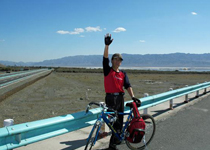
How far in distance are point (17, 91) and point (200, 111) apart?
11.9 m

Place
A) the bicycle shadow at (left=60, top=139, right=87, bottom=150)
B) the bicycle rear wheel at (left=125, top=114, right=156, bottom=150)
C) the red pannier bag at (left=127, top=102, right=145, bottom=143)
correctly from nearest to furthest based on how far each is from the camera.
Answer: the red pannier bag at (left=127, top=102, right=145, bottom=143), the bicycle shadow at (left=60, top=139, right=87, bottom=150), the bicycle rear wheel at (left=125, top=114, right=156, bottom=150)

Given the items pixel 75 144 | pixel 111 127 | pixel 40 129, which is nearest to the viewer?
pixel 40 129

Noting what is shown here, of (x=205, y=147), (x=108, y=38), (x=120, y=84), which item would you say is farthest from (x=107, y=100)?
(x=205, y=147)

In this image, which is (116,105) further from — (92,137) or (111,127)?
(92,137)

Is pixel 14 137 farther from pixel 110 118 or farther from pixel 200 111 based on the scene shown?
pixel 200 111

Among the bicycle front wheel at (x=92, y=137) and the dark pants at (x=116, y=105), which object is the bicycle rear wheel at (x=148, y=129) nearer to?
the dark pants at (x=116, y=105)

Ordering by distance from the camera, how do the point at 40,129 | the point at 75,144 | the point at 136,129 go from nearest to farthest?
the point at 40,129 < the point at 136,129 < the point at 75,144

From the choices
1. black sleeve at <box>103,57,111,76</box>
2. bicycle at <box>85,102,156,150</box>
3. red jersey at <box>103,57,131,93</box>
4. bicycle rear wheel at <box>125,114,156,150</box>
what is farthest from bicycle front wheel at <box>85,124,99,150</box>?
bicycle rear wheel at <box>125,114,156,150</box>

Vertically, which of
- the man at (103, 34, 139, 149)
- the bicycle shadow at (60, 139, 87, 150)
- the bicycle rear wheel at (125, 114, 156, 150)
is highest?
the man at (103, 34, 139, 149)

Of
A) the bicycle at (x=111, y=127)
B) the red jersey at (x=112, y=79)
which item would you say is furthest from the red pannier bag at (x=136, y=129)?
the red jersey at (x=112, y=79)

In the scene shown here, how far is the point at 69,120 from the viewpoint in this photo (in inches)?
157

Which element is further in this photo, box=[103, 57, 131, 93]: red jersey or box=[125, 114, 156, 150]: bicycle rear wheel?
box=[125, 114, 156, 150]: bicycle rear wheel

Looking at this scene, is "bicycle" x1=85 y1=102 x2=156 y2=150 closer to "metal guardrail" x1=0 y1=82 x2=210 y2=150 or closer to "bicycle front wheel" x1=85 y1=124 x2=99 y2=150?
"bicycle front wheel" x1=85 y1=124 x2=99 y2=150

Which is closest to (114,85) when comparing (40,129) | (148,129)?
(148,129)
